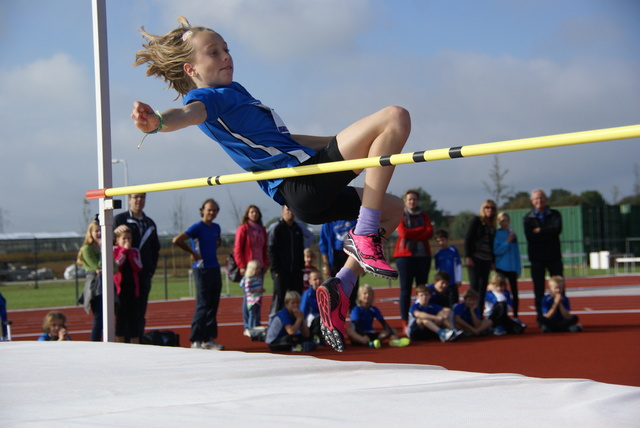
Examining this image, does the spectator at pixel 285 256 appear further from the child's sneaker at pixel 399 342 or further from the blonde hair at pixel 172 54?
the blonde hair at pixel 172 54

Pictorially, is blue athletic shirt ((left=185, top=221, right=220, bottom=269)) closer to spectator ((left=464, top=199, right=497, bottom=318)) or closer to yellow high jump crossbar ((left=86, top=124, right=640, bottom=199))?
spectator ((left=464, top=199, right=497, bottom=318))

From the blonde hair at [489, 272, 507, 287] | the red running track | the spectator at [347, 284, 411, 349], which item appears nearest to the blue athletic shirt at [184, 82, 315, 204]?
the red running track

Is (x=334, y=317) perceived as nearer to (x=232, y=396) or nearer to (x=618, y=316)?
(x=232, y=396)

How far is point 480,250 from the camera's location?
6801 millimetres

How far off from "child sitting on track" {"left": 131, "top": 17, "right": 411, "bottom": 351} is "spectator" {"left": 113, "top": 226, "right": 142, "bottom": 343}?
2.57 meters

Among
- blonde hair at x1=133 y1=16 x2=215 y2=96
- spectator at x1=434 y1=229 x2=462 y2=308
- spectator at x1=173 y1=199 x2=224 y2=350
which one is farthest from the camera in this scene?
spectator at x1=434 y1=229 x2=462 y2=308

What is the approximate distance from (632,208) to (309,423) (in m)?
26.8

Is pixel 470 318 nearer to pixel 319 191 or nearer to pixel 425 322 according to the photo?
pixel 425 322

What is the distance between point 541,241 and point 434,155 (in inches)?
187

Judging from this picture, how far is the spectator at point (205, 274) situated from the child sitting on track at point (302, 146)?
9.81ft

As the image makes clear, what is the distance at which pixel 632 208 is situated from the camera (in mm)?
25938

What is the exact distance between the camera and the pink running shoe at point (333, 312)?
2627 mm

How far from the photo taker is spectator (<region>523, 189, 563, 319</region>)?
6672 millimetres

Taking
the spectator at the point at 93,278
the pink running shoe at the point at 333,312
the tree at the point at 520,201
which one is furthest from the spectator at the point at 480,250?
the tree at the point at 520,201
